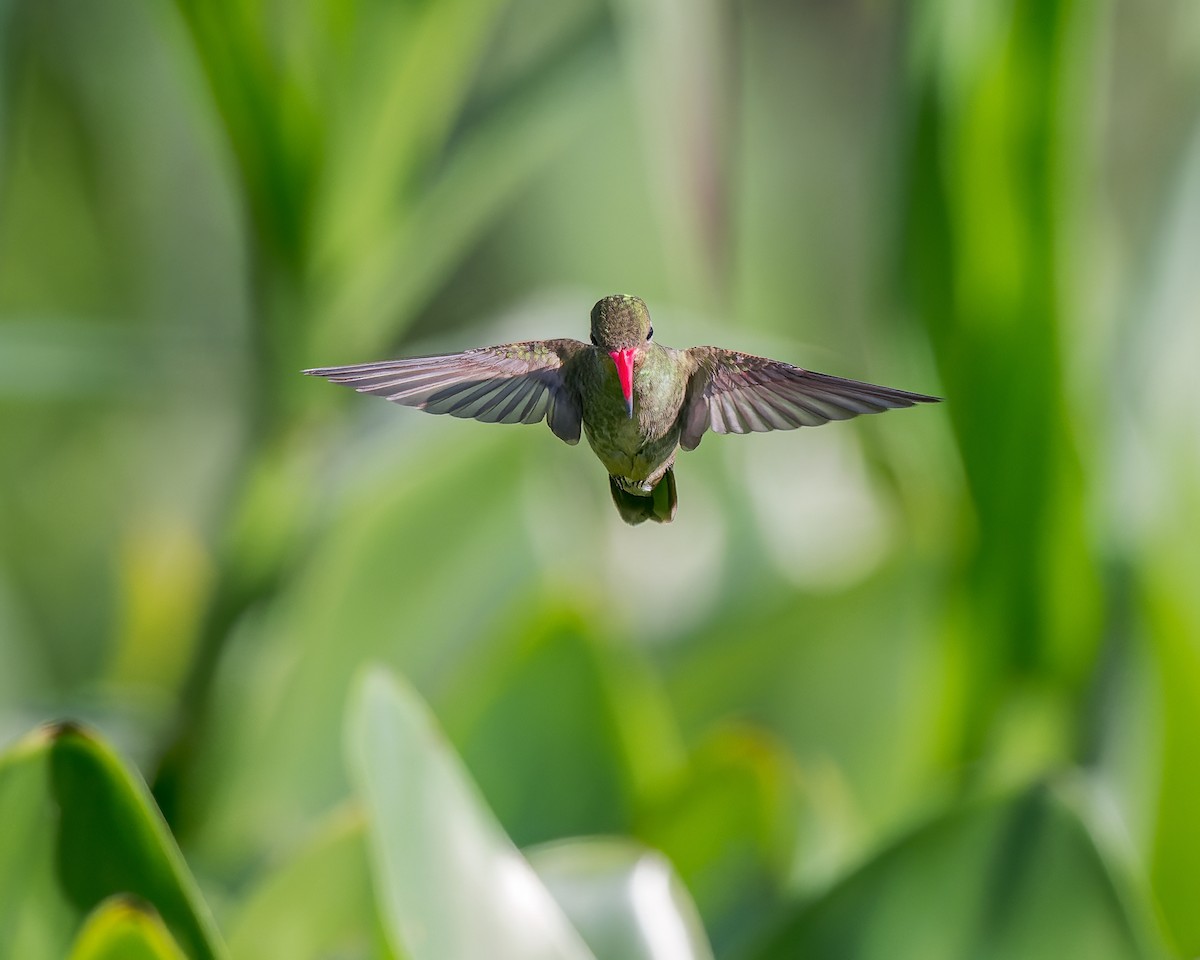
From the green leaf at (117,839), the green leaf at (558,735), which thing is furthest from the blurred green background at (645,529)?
the green leaf at (117,839)

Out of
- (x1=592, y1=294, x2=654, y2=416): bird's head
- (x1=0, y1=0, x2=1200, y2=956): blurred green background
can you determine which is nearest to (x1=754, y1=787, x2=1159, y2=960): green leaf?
(x1=0, y1=0, x2=1200, y2=956): blurred green background

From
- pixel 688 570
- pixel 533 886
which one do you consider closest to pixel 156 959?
pixel 533 886

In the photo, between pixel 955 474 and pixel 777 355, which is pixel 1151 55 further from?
pixel 955 474

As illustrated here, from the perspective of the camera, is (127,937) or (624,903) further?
(624,903)

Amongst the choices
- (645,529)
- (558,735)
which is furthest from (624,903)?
(645,529)

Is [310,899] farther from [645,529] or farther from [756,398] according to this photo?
[645,529]

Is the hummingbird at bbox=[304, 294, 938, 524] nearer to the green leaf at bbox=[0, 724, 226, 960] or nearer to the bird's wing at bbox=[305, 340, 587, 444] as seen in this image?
the bird's wing at bbox=[305, 340, 587, 444]

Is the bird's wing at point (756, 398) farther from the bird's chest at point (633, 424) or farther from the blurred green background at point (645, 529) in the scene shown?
the blurred green background at point (645, 529)
